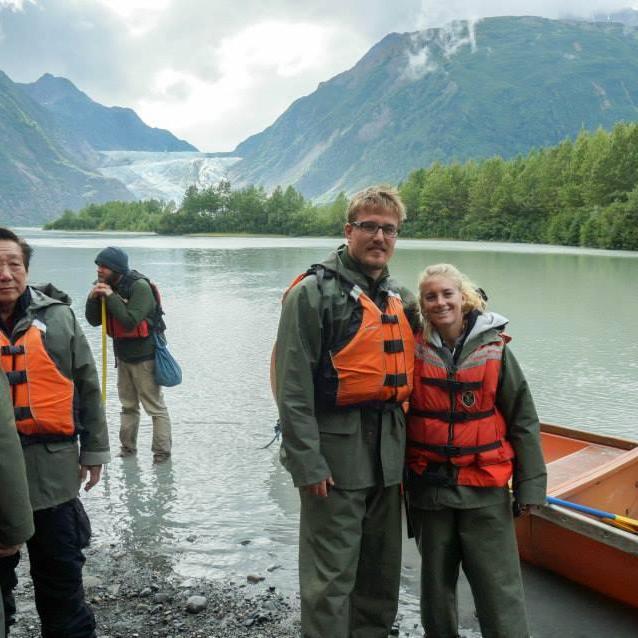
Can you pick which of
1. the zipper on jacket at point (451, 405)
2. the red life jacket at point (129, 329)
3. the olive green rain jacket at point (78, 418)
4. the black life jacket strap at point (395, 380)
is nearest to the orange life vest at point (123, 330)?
the red life jacket at point (129, 329)

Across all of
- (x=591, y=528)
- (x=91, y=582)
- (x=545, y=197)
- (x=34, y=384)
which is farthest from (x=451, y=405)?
(x=545, y=197)

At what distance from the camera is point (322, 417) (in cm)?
298

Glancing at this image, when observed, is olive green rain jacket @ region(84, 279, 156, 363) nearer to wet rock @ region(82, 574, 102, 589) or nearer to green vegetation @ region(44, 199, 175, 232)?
wet rock @ region(82, 574, 102, 589)

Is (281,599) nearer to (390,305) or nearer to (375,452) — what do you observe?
(375,452)

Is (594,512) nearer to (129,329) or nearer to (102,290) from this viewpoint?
(129,329)

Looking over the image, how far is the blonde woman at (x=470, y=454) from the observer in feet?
9.83

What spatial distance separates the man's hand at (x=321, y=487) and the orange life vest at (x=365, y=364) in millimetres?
324

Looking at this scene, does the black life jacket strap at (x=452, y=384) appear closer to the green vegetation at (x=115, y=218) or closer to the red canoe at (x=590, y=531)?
the red canoe at (x=590, y=531)

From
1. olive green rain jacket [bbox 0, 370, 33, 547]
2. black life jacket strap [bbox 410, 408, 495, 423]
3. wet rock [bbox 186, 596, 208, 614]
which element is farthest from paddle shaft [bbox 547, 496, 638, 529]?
olive green rain jacket [bbox 0, 370, 33, 547]

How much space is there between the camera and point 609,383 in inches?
376

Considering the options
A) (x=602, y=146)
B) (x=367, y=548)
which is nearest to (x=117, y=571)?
(x=367, y=548)

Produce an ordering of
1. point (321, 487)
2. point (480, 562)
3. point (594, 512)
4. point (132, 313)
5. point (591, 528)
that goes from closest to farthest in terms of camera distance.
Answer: point (321, 487) → point (480, 562) → point (591, 528) → point (594, 512) → point (132, 313)

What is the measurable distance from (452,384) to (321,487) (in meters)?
0.73

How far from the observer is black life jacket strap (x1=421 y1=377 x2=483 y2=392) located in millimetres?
3002
